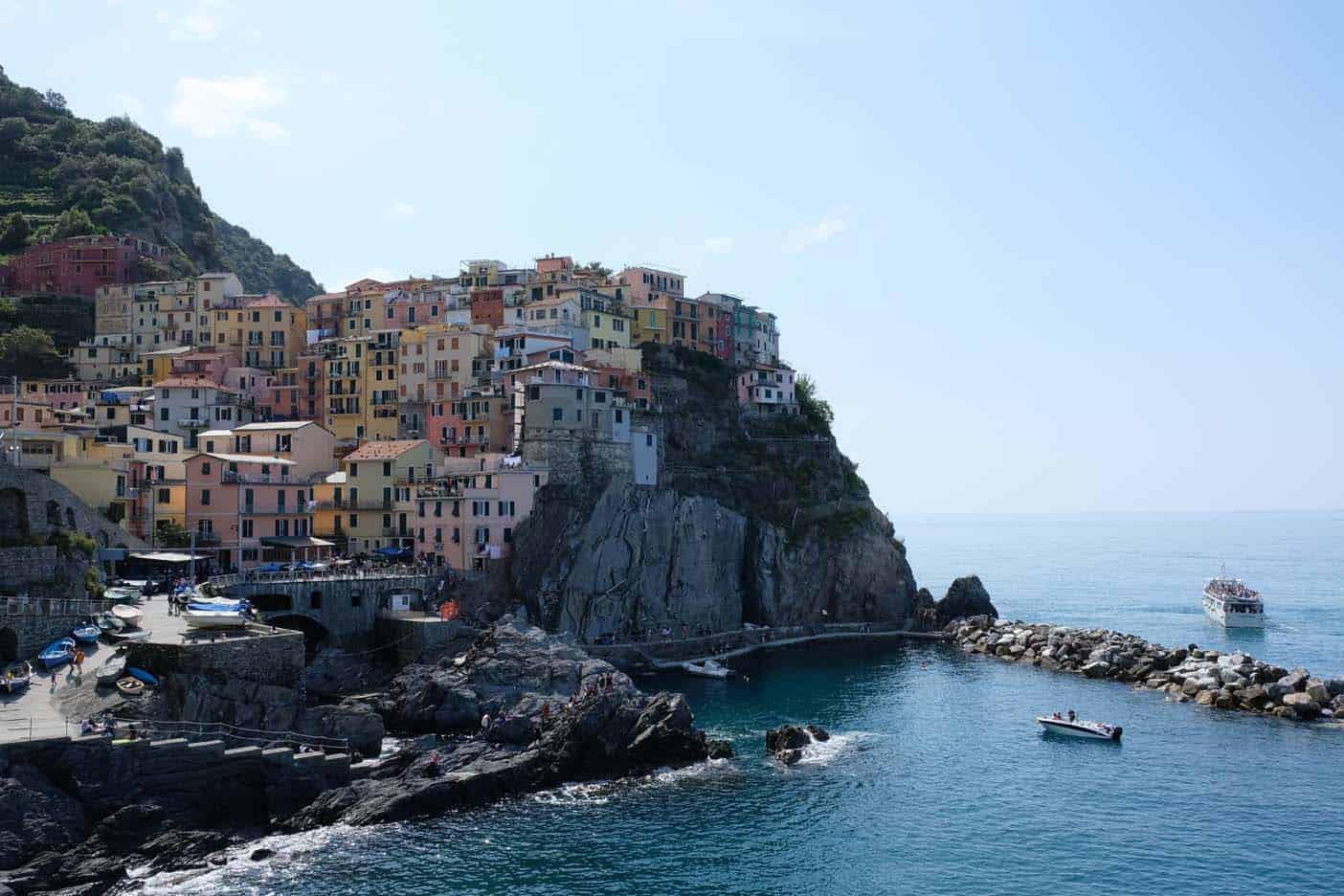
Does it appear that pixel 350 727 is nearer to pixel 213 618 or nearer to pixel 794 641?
pixel 213 618

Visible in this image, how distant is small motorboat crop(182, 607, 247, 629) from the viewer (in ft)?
177

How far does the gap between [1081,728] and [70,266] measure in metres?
112

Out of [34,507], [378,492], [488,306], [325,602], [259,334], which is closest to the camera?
[34,507]

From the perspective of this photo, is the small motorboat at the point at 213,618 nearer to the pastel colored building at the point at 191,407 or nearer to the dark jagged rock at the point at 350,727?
the dark jagged rock at the point at 350,727

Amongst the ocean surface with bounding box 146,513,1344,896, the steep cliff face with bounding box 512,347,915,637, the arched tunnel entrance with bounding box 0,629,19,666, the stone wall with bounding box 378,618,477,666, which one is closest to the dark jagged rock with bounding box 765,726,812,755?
the ocean surface with bounding box 146,513,1344,896

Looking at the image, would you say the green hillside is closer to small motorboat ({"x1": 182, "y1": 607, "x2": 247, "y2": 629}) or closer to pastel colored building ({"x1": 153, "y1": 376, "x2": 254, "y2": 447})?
pastel colored building ({"x1": 153, "y1": 376, "x2": 254, "y2": 447})

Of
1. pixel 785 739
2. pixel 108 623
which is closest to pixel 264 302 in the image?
pixel 108 623

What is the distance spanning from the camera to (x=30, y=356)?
107 meters

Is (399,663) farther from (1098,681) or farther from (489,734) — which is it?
(1098,681)

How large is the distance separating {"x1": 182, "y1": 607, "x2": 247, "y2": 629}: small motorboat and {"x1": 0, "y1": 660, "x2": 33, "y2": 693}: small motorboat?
7143 millimetres

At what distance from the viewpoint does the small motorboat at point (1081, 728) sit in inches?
2501

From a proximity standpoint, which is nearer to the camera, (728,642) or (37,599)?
(37,599)

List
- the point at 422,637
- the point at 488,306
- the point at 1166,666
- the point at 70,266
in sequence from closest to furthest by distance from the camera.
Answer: the point at 422,637, the point at 1166,666, the point at 488,306, the point at 70,266

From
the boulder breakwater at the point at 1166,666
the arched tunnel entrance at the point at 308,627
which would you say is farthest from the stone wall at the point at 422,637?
the boulder breakwater at the point at 1166,666
